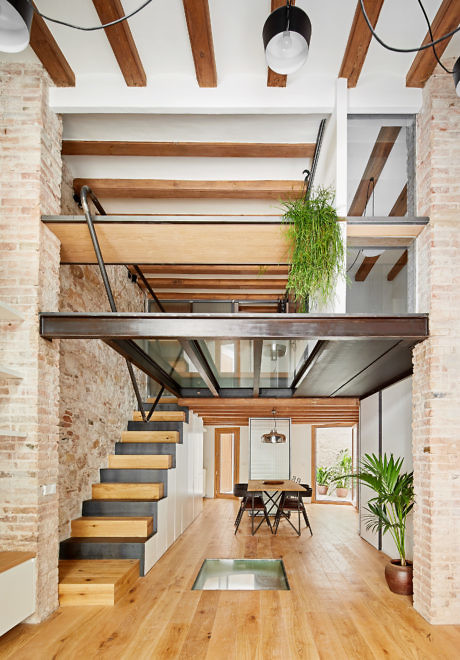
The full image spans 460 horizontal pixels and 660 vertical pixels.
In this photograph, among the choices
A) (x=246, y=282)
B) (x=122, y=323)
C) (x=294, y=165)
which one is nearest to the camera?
(x=122, y=323)

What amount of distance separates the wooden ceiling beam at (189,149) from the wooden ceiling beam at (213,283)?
3421mm

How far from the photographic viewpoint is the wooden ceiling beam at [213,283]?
8953 millimetres

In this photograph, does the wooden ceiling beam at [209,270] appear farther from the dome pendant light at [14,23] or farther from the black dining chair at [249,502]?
the dome pendant light at [14,23]

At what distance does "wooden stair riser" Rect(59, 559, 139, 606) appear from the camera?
4734 millimetres

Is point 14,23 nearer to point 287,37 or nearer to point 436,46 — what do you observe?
point 287,37

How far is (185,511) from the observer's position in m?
9.09

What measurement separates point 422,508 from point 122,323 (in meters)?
2.76

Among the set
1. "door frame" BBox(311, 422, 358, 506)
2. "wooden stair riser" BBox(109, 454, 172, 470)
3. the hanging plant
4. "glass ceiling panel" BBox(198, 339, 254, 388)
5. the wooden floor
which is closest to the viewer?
the wooden floor

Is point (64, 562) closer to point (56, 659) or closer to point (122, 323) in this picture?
point (56, 659)

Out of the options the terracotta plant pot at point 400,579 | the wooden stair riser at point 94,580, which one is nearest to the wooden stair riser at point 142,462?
the wooden stair riser at point 94,580

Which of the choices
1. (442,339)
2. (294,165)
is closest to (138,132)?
(294,165)

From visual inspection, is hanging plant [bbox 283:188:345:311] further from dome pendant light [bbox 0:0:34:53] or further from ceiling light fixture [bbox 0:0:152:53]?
dome pendant light [bbox 0:0:34:53]

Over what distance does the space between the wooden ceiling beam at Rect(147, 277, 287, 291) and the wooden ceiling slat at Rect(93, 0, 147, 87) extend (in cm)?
445

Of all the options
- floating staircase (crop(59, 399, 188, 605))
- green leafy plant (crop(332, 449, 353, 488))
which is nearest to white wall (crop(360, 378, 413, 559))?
floating staircase (crop(59, 399, 188, 605))
